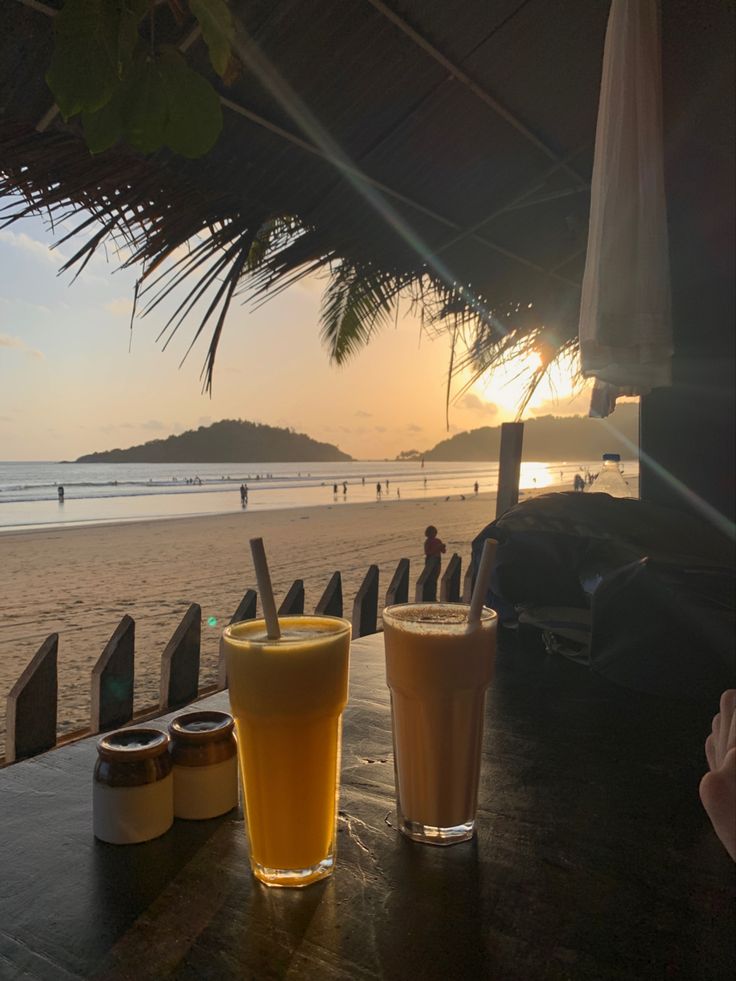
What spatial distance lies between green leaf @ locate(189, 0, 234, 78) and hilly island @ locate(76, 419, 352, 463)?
9755 cm

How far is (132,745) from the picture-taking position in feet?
3.06

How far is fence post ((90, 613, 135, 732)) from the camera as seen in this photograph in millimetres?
1933

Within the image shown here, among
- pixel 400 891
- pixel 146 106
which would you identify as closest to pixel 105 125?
pixel 146 106

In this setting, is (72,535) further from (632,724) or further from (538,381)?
(632,724)

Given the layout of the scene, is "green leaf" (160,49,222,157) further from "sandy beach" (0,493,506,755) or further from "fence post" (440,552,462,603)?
"sandy beach" (0,493,506,755)

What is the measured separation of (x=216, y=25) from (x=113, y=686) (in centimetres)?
175

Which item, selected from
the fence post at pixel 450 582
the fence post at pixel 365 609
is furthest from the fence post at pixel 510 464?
the fence post at pixel 365 609

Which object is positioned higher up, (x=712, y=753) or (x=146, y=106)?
(x=146, y=106)

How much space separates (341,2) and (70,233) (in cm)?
134

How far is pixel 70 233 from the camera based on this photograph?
265 centimetres

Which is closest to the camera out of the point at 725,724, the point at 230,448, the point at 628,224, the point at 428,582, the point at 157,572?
the point at 725,724

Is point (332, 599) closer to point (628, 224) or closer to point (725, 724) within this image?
point (628, 224)

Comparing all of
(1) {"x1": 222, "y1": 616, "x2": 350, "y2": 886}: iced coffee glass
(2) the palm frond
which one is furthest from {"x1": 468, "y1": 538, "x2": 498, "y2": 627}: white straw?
(2) the palm frond

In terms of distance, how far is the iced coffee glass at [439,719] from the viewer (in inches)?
37.0
